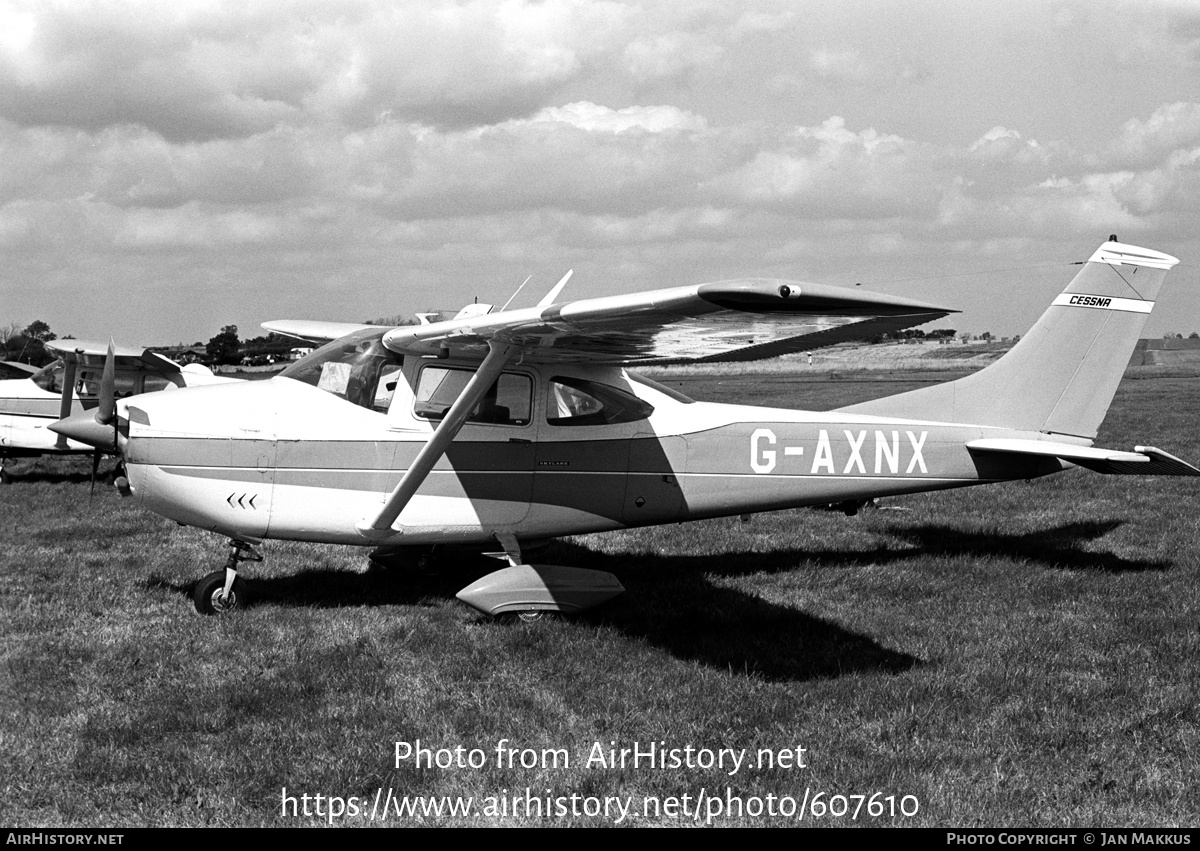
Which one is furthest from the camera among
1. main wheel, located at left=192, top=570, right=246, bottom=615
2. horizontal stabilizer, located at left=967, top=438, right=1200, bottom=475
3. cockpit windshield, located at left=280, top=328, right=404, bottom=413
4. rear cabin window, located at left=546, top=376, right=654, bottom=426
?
horizontal stabilizer, located at left=967, top=438, right=1200, bottom=475

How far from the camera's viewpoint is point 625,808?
4242 mm

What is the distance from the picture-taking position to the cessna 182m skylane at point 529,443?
6.81 meters

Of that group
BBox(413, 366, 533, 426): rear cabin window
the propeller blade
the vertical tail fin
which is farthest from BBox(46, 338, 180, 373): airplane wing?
the vertical tail fin

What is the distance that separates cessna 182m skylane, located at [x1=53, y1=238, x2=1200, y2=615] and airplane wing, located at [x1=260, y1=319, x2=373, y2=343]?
3.22 meters

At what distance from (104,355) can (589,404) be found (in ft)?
33.4

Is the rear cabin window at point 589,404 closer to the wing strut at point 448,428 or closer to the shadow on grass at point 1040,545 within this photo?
the wing strut at point 448,428

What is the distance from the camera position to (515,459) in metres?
7.39

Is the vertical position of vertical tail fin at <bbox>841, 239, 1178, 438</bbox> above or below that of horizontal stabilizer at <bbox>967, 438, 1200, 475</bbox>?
above

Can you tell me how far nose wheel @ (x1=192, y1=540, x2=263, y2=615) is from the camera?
23.0 feet

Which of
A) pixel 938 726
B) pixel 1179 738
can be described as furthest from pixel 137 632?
pixel 1179 738

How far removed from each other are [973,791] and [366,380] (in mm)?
4776

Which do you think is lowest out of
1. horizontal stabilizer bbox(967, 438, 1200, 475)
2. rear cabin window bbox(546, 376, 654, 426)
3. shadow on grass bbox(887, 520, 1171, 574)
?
shadow on grass bbox(887, 520, 1171, 574)

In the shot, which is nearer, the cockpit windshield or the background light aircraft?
the cockpit windshield

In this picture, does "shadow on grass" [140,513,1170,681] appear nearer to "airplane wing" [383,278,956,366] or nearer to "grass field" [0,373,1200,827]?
Answer: "grass field" [0,373,1200,827]
